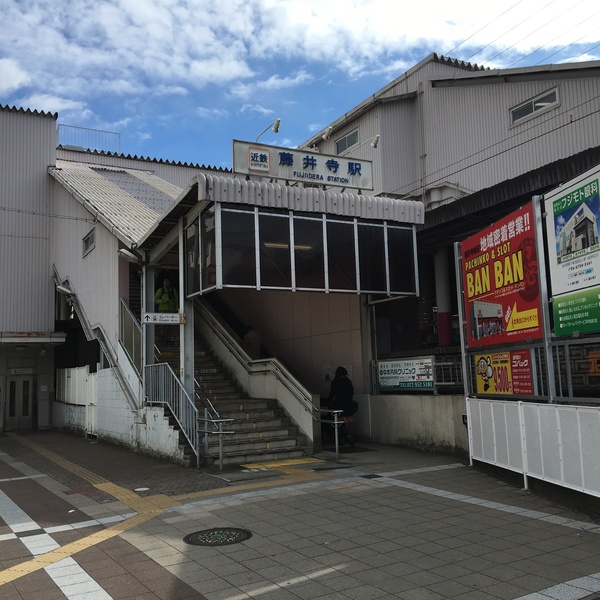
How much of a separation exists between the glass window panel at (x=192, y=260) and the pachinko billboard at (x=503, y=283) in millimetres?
5057

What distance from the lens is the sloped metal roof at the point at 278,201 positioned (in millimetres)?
10914

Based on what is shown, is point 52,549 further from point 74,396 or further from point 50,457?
point 74,396

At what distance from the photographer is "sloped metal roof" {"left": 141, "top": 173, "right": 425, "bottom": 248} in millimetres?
10914

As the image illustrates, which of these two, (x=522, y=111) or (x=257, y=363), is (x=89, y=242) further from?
(x=522, y=111)

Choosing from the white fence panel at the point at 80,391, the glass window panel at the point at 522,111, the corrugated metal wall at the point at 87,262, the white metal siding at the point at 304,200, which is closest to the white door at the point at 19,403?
the white fence panel at the point at 80,391

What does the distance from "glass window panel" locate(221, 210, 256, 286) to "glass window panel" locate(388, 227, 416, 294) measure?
328 cm

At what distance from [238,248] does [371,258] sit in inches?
120

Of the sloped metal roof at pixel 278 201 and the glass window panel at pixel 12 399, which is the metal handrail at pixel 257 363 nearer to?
the sloped metal roof at pixel 278 201

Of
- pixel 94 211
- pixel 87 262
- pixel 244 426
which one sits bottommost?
pixel 244 426

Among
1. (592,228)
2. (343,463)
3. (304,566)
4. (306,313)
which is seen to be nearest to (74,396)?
(306,313)

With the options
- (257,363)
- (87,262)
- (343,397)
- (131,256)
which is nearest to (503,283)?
(343,397)

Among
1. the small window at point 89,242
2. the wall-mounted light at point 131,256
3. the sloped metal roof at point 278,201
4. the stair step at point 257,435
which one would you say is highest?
the small window at point 89,242

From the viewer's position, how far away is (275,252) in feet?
A: 37.7

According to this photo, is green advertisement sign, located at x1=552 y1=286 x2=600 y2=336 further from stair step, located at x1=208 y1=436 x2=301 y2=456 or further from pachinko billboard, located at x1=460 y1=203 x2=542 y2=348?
stair step, located at x1=208 y1=436 x2=301 y2=456
